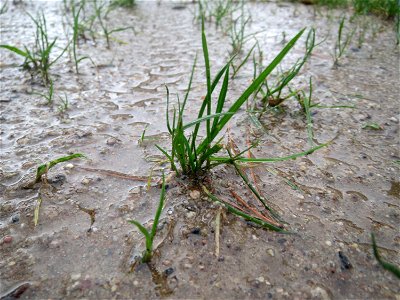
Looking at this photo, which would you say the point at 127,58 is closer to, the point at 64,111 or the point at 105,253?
the point at 64,111

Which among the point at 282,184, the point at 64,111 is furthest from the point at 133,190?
the point at 64,111

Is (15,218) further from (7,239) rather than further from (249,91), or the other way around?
(249,91)

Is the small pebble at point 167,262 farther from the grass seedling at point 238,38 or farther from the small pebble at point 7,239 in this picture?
the grass seedling at point 238,38

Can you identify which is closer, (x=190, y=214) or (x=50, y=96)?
(x=190, y=214)

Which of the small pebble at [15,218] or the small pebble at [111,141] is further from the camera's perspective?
the small pebble at [111,141]

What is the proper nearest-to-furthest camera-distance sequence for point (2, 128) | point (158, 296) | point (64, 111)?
1. point (158, 296)
2. point (2, 128)
3. point (64, 111)

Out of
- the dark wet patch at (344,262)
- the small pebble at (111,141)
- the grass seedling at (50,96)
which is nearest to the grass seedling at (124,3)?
the grass seedling at (50,96)

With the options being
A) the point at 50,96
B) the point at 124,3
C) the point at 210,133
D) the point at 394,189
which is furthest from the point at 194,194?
the point at 124,3

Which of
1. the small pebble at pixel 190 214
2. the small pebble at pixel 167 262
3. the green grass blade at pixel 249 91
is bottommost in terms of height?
the small pebble at pixel 167 262
